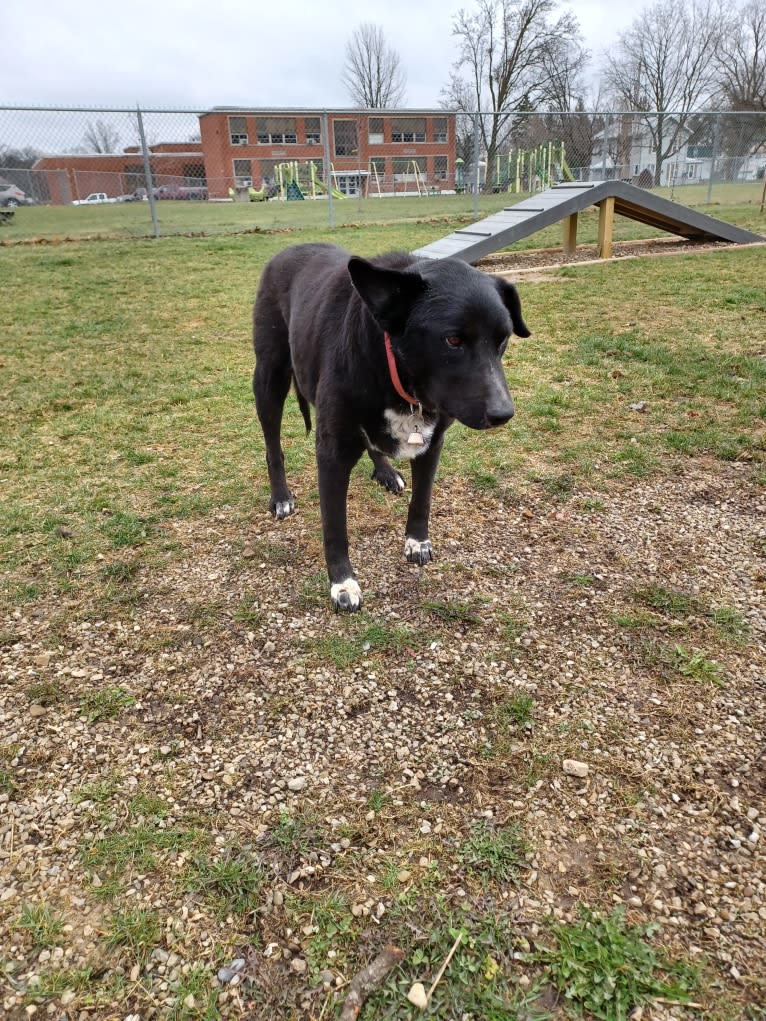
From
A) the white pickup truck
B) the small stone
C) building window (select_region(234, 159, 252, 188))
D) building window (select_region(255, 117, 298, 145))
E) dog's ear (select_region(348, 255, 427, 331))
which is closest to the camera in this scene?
the small stone

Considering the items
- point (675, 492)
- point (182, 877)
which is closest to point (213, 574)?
point (182, 877)

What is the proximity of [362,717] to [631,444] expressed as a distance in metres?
3.01

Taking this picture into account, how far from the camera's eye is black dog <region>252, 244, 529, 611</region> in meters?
2.25

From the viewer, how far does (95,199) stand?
795 inches

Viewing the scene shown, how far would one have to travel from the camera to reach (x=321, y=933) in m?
1.64

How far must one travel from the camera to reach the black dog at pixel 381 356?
7.38 feet

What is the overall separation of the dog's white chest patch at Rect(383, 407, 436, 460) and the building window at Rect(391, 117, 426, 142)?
4113 centimetres

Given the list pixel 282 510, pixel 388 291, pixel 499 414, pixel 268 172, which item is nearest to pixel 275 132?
pixel 268 172

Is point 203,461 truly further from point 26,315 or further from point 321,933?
point 26,315

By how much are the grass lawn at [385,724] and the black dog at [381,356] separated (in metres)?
0.59

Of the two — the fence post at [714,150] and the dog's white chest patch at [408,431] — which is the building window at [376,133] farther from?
the dog's white chest patch at [408,431]

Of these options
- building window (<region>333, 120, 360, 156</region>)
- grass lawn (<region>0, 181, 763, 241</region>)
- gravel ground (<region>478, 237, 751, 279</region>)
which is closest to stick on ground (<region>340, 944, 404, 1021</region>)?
gravel ground (<region>478, 237, 751, 279</region>)

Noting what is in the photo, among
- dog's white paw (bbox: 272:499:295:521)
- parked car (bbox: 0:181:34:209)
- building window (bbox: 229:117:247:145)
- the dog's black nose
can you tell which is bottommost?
dog's white paw (bbox: 272:499:295:521)

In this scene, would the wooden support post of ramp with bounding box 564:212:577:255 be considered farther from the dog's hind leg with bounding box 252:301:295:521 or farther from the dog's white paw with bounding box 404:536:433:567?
the dog's white paw with bounding box 404:536:433:567
